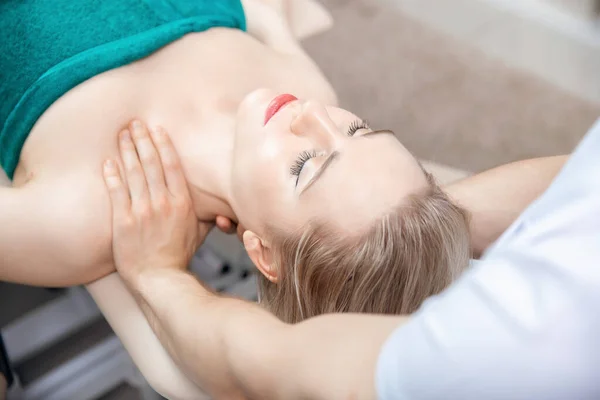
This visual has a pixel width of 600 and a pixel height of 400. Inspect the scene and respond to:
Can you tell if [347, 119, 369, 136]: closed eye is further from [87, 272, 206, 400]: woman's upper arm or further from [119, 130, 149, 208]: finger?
[87, 272, 206, 400]: woman's upper arm

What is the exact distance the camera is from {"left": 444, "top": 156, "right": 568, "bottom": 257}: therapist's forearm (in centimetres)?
104

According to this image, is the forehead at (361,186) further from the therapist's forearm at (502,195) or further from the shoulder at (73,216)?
the shoulder at (73,216)

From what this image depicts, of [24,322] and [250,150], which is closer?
[250,150]

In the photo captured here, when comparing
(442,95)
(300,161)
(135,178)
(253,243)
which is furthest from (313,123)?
(442,95)

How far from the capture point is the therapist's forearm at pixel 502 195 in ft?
3.42

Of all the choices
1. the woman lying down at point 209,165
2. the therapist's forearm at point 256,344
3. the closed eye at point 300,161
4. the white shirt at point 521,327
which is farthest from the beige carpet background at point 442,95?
the white shirt at point 521,327

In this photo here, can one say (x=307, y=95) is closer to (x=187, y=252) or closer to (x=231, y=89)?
(x=231, y=89)

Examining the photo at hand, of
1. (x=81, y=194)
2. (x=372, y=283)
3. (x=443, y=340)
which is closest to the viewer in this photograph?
(x=443, y=340)

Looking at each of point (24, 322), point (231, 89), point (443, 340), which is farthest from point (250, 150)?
point (24, 322)

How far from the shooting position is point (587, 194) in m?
0.55

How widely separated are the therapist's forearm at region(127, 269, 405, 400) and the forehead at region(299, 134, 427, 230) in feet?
0.57

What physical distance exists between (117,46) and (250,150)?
33 cm

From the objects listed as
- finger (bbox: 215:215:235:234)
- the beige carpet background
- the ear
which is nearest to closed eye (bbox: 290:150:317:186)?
the ear

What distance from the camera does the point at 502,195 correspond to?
1.05 meters
